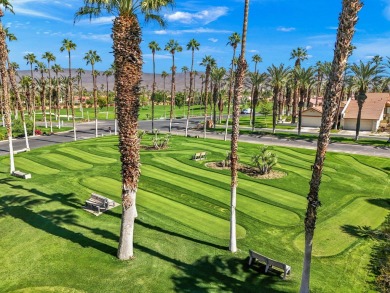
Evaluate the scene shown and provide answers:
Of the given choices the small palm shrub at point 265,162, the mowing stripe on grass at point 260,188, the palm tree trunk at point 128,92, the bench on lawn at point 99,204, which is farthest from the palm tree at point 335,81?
the small palm shrub at point 265,162

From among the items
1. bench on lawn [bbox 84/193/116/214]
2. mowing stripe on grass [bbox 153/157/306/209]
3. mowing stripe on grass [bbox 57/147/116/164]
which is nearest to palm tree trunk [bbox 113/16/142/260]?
bench on lawn [bbox 84/193/116/214]

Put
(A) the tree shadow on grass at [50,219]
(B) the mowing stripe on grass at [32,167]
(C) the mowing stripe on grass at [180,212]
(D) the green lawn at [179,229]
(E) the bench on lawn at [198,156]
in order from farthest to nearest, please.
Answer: (E) the bench on lawn at [198,156] < (B) the mowing stripe on grass at [32,167] < (C) the mowing stripe on grass at [180,212] < (A) the tree shadow on grass at [50,219] < (D) the green lawn at [179,229]

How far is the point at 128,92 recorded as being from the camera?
14.7m

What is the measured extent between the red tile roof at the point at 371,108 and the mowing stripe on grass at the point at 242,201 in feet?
175

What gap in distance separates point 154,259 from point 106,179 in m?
14.8

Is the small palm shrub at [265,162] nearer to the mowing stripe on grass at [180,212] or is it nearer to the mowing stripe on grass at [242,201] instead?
the mowing stripe on grass at [242,201]

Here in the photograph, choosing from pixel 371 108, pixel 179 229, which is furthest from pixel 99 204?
pixel 371 108

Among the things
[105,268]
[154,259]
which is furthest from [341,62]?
[105,268]

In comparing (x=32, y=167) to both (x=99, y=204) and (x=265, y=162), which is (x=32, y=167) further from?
(x=265, y=162)

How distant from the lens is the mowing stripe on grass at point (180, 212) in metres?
19.9

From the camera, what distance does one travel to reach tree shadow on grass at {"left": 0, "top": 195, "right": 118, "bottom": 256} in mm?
17272

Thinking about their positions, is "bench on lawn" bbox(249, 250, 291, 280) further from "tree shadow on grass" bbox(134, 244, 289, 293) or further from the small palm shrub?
the small palm shrub

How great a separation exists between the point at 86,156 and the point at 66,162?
3481mm

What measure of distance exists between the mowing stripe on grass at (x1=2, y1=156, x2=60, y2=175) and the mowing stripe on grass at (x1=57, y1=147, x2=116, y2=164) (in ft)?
15.9
